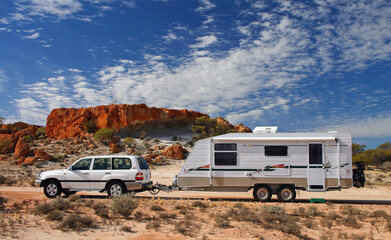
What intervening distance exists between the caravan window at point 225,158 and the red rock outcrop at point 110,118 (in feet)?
134

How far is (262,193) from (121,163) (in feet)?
20.6

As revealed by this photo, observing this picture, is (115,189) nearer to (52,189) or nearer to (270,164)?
(52,189)

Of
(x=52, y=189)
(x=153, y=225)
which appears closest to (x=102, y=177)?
(x=52, y=189)

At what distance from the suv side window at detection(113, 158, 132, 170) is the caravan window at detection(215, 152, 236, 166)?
3.79 metres

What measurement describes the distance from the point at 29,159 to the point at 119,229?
30717 millimetres

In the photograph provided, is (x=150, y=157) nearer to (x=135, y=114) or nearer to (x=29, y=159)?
(x=29, y=159)

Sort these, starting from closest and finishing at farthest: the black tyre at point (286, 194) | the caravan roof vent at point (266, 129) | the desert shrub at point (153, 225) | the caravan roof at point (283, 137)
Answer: the desert shrub at point (153, 225), the caravan roof at point (283, 137), the black tyre at point (286, 194), the caravan roof vent at point (266, 129)

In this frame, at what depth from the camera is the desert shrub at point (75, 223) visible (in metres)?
7.94

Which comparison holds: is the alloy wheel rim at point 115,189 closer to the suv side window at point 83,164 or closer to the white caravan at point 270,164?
the suv side window at point 83,164

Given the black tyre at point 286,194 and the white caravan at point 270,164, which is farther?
the black tyre at point 286,194

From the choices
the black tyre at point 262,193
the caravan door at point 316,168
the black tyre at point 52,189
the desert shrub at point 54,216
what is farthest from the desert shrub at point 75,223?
the caravan door at point 316,168

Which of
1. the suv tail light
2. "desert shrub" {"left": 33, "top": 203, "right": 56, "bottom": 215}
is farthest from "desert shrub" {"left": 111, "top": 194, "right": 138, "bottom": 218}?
the suv tail light

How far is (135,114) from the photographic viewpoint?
2076 inches

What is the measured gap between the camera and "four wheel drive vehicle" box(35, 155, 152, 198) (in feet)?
41.8
